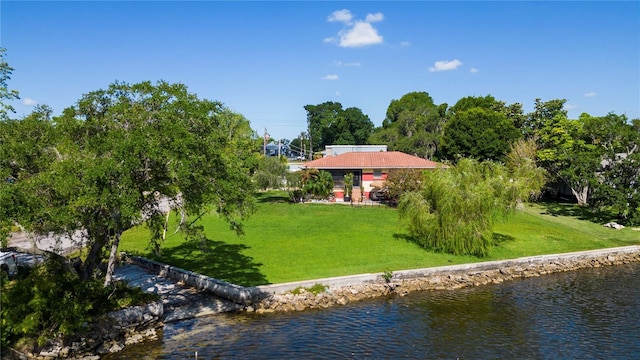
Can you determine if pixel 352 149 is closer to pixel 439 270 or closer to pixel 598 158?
pixel 598 158

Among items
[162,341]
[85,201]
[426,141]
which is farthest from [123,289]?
[426,141]

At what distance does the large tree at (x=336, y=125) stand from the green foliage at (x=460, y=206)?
91.2 metres

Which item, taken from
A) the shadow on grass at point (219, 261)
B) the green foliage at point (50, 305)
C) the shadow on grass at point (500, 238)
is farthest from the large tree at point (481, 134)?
the green foliage at point (50, 305)

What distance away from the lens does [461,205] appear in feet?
86.8

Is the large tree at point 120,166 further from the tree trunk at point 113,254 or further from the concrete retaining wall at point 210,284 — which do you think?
the concrete retaining wall at point 210,284

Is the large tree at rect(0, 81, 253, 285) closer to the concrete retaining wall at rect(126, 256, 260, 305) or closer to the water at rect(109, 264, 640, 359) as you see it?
the water at rect(109, 264, 640, 359)

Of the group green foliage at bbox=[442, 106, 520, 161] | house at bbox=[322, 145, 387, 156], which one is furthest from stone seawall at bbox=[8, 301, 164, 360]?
green foliage at bbox=[442, 106, 520, 161]

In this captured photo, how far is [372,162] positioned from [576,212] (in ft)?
63.7

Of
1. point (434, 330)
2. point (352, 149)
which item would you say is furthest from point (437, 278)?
point (352, 149)

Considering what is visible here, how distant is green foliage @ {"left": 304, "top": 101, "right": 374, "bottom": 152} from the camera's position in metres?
123

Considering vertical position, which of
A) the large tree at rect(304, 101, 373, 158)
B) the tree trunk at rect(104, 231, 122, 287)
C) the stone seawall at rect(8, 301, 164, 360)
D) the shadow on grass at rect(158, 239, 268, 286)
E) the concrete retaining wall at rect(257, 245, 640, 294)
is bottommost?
the stone seawall at rect(8, 301, 164, 360)

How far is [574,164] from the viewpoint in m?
42.2

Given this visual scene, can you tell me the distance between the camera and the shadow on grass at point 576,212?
40.6 metres

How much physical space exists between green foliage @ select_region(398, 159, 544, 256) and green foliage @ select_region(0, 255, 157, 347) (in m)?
17.8
